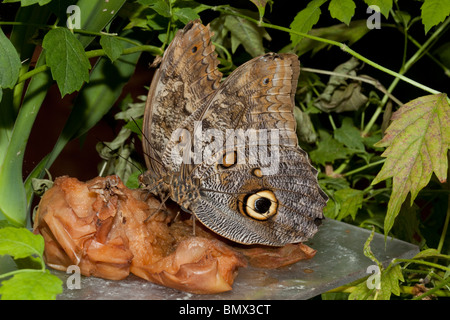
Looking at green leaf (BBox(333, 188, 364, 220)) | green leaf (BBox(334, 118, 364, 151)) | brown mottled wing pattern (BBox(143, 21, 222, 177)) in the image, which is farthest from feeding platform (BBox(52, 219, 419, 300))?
green leaf (BBox(334, 118, 364, 151))

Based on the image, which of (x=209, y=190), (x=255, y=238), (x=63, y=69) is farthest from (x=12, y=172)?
(x=255, y=238)

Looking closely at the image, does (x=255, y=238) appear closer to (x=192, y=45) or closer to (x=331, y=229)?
(x=331, y=229)

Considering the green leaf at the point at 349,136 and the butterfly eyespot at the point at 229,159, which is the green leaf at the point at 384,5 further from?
the green leaf at the point at 349,136

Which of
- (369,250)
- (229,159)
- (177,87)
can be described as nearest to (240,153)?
(229,159)

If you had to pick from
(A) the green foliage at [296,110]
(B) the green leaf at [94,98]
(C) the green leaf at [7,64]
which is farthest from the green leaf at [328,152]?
(C) the green leaf at [7,64]

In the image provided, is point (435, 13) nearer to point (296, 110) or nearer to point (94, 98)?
point (296, 110)
